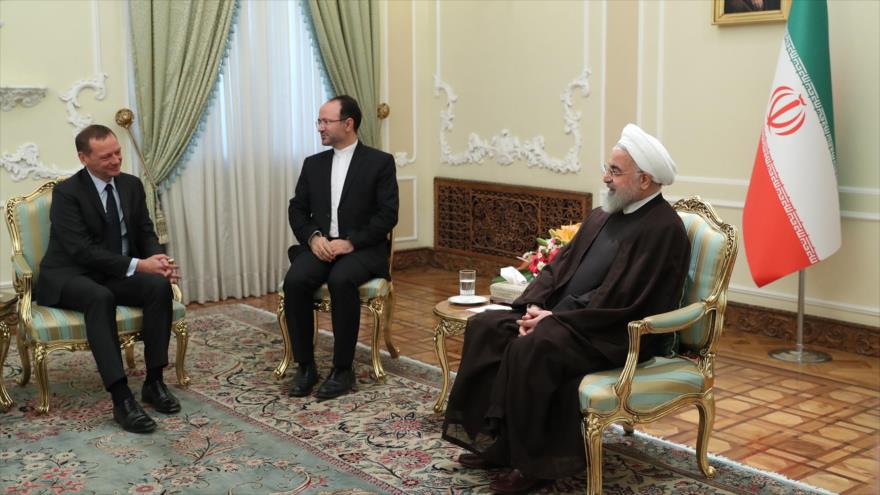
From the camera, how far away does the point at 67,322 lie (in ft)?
13.5

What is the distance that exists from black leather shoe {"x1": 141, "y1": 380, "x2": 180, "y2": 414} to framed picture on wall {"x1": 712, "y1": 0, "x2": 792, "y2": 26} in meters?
3.64

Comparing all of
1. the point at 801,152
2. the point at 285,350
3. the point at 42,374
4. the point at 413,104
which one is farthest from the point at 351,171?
the point at 413,104

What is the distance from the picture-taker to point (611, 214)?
11.7 feet

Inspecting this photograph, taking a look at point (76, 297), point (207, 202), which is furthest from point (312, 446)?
point (207, 202)

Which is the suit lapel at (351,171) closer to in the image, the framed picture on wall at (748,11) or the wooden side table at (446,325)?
the wooden side table at (446,325)

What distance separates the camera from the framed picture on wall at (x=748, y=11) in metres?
5.29

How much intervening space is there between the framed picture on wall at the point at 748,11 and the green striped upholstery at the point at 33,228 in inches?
149

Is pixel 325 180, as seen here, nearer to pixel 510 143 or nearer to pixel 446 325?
pixel 446 325

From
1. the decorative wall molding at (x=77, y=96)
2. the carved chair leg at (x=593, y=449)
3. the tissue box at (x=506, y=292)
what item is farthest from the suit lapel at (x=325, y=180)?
the carved chair leg at (x=593, y=449)

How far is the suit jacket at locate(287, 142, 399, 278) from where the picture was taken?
4.79 metres

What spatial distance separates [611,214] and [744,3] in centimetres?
250

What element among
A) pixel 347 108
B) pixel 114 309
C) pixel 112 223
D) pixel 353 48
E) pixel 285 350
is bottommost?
pixel 285 350

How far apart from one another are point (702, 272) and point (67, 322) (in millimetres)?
2630

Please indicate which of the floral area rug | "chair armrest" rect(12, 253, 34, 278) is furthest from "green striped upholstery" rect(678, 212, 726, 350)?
"chair armrest" rect(12, 253, 34, 278)
